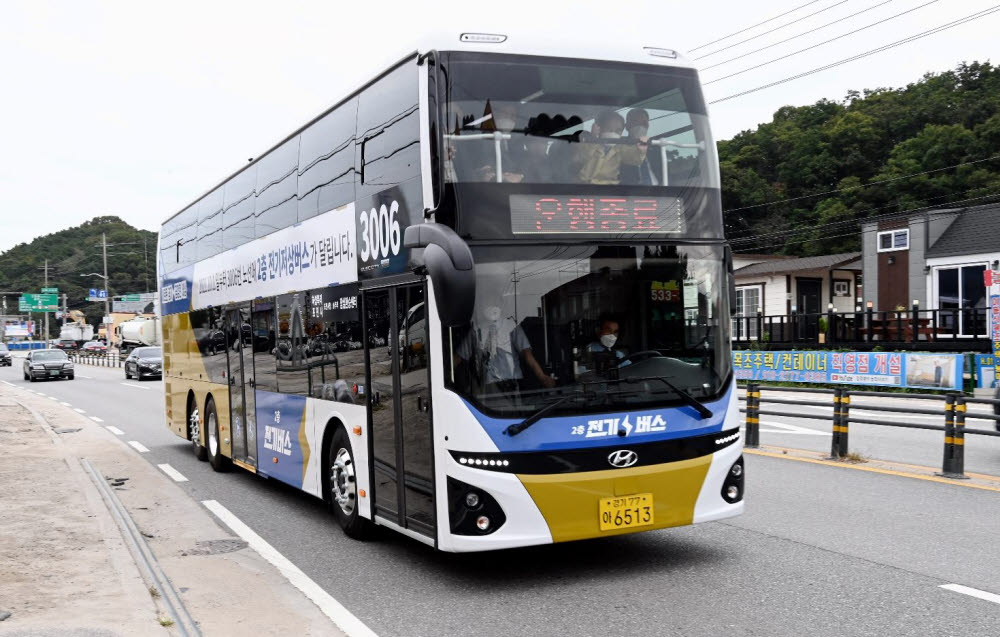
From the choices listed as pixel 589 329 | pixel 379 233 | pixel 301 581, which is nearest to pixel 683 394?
pixel 589 329

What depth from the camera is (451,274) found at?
18.1ft

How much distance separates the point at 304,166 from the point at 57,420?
16.4 metres

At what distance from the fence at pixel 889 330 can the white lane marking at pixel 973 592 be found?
71.7 feet

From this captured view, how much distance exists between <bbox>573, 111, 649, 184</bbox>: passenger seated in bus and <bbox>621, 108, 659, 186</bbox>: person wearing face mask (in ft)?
0.09

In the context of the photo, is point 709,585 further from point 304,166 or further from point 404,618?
point 304,166

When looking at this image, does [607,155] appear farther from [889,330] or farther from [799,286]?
[799,286]

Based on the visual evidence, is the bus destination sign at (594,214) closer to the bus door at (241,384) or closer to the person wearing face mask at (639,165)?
the person wearing face mask at (639,165)

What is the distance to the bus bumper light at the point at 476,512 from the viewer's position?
5.93m

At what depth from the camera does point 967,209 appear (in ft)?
115

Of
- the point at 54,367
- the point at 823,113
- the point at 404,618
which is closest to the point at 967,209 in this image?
the point at 823,113

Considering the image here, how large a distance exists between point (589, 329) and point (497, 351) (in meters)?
0.68

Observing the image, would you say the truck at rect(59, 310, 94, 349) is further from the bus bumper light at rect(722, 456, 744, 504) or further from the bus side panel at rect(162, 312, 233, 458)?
the bus bumper light at rect(722, 456, 744, 504)

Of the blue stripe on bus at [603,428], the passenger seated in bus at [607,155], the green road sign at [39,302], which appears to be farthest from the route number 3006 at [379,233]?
the green road sign at [39,302]

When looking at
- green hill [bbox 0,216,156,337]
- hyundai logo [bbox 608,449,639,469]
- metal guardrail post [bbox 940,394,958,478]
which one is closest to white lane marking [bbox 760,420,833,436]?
metal guardrail post [bbox 940,394,958,478]
